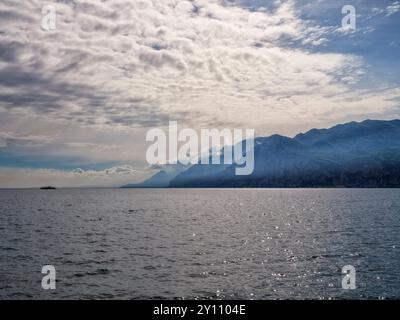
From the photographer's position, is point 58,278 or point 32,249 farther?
point 32,249

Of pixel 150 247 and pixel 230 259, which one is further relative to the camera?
pixel 150 247

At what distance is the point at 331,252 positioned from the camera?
2435 inches

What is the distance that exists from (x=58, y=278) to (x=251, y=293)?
2320 centimetres

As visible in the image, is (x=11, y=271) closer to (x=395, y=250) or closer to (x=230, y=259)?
(x=230, y=259)

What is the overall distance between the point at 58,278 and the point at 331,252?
4254 cm

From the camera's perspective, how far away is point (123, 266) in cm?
5138

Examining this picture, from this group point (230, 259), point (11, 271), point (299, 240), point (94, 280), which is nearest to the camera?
point (94, 280)
